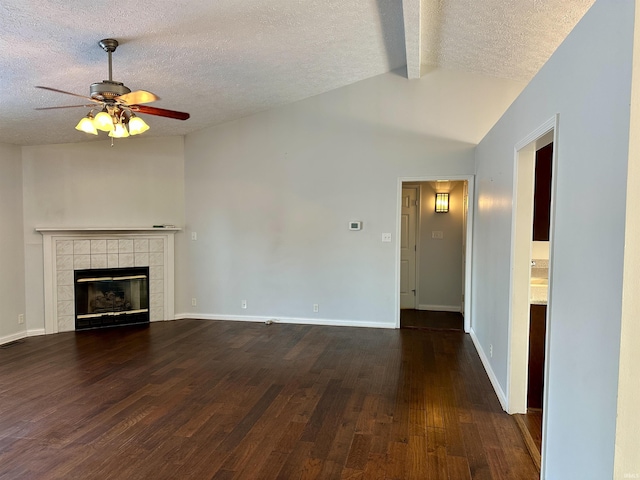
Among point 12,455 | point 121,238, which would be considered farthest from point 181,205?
point 12,455

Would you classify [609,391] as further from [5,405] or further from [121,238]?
[121,238]

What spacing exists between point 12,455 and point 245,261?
350 cm

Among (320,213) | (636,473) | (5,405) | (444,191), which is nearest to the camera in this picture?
(636,473)

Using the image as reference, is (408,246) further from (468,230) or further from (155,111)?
(155,111)

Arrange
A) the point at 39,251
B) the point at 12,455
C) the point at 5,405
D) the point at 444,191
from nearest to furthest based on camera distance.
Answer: the point at 12,455 < the point at 5,405 < the point at 39,251 < the point at 444,191

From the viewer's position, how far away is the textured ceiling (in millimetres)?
2660

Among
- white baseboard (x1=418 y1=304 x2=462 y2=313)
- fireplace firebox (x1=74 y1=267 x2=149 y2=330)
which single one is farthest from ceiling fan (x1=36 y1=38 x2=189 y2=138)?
white baseboard (x1=418 y1=304 x2=462 y2=313)

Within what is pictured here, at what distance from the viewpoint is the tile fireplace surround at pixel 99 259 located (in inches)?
202

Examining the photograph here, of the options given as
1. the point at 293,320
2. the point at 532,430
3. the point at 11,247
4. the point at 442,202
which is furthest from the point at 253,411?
the point at 442,202

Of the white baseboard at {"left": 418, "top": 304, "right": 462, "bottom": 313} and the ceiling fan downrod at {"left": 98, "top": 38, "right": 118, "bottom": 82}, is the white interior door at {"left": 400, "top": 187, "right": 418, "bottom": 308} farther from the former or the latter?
the ceiling fan downrod at {"left": 98, "top": 38, "right": 118, "bottom": 82}

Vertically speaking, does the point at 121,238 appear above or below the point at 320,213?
below

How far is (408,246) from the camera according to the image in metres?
6.62

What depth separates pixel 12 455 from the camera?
2.41m

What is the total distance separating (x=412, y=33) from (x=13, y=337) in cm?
573
